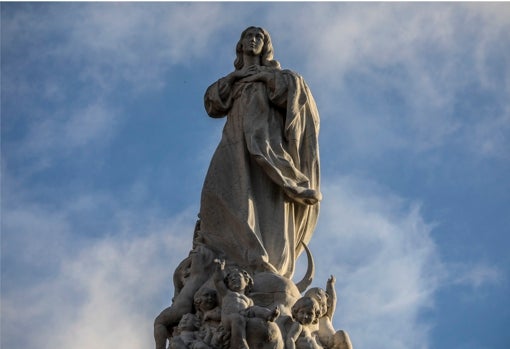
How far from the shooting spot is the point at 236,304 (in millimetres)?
12430

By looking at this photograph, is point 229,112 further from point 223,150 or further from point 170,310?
point 170,310

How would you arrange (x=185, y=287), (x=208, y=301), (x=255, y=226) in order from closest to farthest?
(x=208, y=301)
(x=185, y=287)
(x=255, y=226)

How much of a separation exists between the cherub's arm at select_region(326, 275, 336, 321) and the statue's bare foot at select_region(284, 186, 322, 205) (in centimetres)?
118

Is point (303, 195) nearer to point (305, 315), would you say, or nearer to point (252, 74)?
point (252, 74)

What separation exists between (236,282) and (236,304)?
41 centimetres

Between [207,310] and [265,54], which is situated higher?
A: [265,54]

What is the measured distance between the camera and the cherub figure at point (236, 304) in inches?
477

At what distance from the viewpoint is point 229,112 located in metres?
15.4

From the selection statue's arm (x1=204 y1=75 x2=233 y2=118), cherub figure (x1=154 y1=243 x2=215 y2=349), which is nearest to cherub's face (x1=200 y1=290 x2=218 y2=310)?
cherub figure (x1=154 y1=243 x2=215 y2=349)

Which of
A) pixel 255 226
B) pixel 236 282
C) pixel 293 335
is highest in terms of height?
pixel 255 226

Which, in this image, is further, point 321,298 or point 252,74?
point 252,74

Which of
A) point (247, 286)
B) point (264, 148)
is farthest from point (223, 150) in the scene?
point (247, 286)

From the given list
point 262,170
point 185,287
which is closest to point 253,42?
point 262,170

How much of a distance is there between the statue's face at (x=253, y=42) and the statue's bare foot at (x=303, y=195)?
8.18 feet
